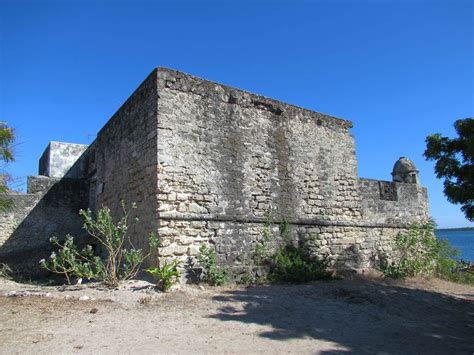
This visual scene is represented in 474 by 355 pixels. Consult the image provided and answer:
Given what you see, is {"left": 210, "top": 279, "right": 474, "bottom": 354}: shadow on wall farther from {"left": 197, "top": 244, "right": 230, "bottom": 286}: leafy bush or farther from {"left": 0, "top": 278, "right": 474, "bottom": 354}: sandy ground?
{"left": 197, "top": 244, "right": 230, "bottom": 286}: leafy bush

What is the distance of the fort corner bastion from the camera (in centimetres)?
696

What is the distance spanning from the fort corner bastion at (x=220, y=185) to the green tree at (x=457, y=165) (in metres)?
2.68

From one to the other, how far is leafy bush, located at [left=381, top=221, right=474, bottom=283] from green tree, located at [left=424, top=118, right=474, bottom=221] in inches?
121

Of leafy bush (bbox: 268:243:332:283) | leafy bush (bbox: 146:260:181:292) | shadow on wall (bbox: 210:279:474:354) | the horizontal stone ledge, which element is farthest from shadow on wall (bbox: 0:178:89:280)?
shadow on wall (bbox: 210:279:474:354)

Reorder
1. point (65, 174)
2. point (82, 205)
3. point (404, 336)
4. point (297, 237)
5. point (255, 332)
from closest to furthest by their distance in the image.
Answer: point (255, 332), point (404, 336), point (297, 237), point (82, 205), point (65, 174)

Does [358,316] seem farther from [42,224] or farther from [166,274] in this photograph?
[42,224]

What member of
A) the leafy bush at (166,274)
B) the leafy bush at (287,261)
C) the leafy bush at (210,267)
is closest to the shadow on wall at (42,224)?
the leafy bush at (166,274)

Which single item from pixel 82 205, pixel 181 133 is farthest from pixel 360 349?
pixel 82 205

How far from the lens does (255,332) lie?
185 inches

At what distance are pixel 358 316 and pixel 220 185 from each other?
3279 millimetres

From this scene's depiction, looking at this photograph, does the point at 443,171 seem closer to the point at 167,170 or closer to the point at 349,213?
the point at 349,213

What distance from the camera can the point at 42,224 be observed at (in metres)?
10.2

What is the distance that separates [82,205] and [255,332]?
7.74 metres

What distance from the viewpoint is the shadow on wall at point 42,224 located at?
9.57 m
